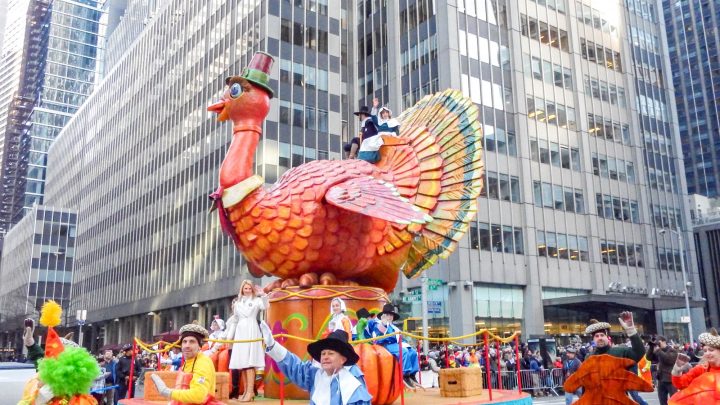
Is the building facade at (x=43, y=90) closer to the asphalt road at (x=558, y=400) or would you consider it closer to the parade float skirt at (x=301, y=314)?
the asphalt road at (x=558, y=400)

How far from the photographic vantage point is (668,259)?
4631 cm

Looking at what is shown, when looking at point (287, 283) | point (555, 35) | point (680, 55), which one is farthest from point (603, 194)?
point (680, 55)

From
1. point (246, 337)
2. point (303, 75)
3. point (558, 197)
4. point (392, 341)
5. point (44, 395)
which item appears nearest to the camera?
point (44, 395)

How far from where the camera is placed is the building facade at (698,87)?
293 feet

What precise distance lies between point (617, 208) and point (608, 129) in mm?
5761

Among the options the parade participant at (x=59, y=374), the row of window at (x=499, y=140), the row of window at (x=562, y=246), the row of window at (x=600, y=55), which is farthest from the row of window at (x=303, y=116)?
the parade participant at (x=59, y=374)

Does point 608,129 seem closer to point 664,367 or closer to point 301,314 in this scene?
point 664,367

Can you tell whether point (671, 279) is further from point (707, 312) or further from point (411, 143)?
point (411, 143)

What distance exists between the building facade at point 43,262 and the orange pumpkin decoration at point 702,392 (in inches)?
3082

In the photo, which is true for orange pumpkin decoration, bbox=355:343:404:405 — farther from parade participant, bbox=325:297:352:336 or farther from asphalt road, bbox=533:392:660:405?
asphalt road, bbox=533:392:660:405

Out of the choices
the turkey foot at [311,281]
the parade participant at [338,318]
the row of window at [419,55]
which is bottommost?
the parade participant at [338,318]

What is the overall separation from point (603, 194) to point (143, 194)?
41.2 meters

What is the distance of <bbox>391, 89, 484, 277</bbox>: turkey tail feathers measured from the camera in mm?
10672

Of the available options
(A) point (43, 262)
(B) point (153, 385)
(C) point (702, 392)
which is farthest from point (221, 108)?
(A) point (43, 262)
